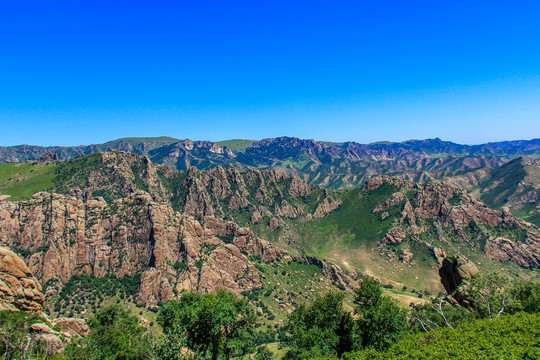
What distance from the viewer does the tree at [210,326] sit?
183 ft

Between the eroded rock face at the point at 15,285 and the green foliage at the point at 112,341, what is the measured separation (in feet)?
50.2

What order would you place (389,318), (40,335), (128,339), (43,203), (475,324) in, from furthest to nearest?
(43,203) < (128,339) < (40,335) < (389,318) < (475,324)

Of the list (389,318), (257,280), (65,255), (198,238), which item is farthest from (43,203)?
(389,318)

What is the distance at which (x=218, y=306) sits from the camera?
5616 cm

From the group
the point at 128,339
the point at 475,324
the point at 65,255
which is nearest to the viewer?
the point at 475,324

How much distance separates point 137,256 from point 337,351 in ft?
449

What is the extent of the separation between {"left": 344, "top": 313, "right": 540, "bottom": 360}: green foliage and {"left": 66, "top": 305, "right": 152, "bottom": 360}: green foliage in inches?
1807

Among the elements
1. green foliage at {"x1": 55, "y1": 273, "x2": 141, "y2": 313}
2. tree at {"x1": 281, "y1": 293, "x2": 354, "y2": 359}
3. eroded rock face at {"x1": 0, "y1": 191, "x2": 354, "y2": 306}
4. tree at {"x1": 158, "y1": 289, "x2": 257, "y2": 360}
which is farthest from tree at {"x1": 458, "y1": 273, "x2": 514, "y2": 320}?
green foliage at {"x1": 55, "y1": 273, "x2": 141, "y2": 313}

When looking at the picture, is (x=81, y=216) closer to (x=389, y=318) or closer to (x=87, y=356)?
(x=87, y=356)

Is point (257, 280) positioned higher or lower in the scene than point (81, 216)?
lower

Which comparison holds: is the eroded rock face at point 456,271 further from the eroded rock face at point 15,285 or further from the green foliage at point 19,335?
the eroded rock face at point 15,285

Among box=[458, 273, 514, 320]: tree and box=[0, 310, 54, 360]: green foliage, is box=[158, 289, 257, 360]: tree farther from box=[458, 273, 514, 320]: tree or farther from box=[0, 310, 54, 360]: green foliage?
box=[458, 273, 514, 320]: tree

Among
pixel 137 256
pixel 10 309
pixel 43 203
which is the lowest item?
pixel 137 256

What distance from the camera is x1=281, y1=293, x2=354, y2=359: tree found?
5828 centimetres
